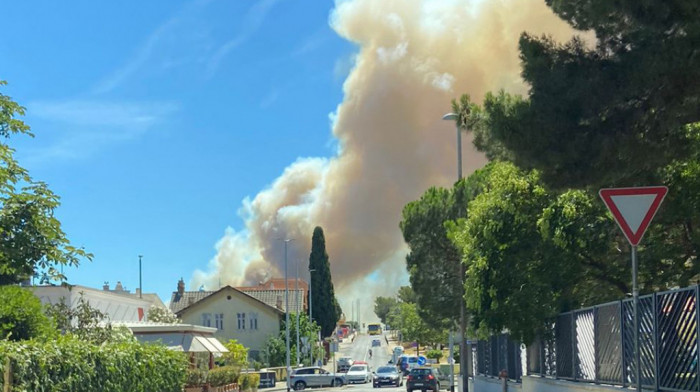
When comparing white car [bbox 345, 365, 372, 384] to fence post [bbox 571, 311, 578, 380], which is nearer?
fence post [bbox 571, 311, 578, 380]

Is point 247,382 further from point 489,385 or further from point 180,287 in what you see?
point 180,287

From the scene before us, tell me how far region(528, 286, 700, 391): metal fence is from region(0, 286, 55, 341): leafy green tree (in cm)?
1199

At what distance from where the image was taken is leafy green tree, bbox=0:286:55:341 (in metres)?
20.7

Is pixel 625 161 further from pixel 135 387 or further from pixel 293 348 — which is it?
pixel 293 348

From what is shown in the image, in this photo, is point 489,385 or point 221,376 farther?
point 221,376

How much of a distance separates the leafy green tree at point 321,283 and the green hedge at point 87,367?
80780 mm

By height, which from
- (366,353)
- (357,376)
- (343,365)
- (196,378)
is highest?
(196,378)

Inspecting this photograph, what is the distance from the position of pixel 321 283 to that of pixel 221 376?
218 ft

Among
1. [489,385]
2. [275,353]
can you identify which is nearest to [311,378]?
[275,353]

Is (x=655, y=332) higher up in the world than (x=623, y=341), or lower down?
higher up

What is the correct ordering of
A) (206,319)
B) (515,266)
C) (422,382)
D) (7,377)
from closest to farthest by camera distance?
(7,377)
(515,266)
(422,382)
(206,319)

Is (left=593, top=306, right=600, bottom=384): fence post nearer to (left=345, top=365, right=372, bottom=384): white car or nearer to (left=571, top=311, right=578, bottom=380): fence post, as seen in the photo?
(left=571, top=311, right=578, bottom=380): fence post

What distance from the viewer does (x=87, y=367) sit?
1803 centimetres

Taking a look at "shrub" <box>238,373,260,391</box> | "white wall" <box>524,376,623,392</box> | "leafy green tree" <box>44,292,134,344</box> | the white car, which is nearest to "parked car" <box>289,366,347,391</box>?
the white car
